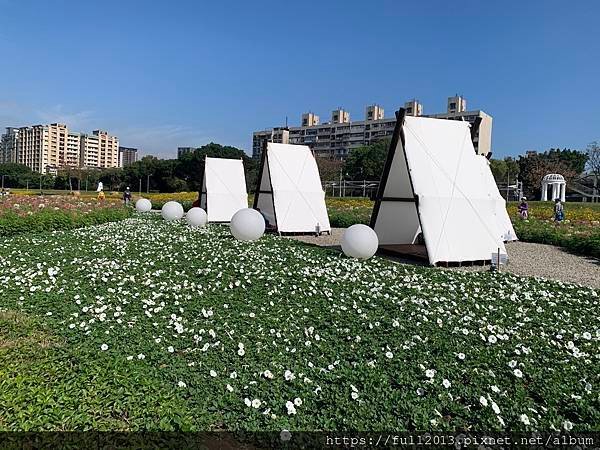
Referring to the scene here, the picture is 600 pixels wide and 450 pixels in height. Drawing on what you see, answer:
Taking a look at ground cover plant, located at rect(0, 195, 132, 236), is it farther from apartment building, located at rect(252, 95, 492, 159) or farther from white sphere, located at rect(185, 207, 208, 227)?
apartment building, located at rect(252, 95, 492, 159)

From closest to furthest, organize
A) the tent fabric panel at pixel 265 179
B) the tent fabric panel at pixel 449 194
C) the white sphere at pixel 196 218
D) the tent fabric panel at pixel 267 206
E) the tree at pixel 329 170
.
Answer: the tent fabric panel at pixel 449 194
the white sphere at pixel 196 218
the tent fabric panel at pixel 267 206
the tent fabric panel at pixel 265 179
the tree at pixel 329 170

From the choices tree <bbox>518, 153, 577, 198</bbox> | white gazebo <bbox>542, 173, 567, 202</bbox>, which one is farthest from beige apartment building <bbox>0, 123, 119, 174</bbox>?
white gazebo <bbox>542, 173, 567, 202</bbox>

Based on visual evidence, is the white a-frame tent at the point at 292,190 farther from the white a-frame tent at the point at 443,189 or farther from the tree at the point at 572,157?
the tree at the point at 572,157

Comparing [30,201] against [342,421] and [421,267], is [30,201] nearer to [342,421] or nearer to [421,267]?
[421,267]

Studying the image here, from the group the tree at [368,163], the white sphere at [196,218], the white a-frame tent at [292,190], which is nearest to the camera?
the white sphere at [196,218]

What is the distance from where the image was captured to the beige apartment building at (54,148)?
12038cm

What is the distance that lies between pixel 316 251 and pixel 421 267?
3106 mm

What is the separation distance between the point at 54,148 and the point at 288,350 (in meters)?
139

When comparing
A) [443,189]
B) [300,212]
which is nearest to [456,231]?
[443,189]

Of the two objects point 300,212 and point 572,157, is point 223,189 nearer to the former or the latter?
point 300,212

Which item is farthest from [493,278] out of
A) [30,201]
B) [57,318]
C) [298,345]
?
[30,201]

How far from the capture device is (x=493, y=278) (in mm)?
9516

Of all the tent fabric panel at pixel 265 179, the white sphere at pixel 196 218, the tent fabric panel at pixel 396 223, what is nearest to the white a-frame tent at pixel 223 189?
the tent fabric panel at pixel 265 179

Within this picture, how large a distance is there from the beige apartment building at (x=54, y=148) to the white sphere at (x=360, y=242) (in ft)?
377
